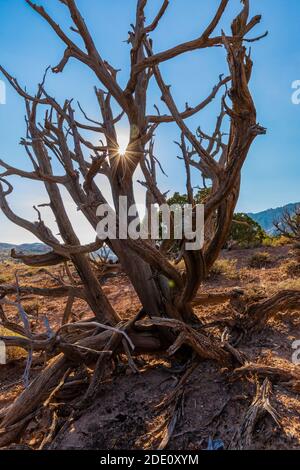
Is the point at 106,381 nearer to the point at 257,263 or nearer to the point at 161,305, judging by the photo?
the point at 161,305

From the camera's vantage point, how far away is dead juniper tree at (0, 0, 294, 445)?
8.45ft

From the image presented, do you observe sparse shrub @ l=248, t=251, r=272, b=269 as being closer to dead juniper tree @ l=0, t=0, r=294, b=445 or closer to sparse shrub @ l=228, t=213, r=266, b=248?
sparse shrub @ l=228, t=213, r=266, b=248

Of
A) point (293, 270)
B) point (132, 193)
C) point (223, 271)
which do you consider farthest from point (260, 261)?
point (132, 193)

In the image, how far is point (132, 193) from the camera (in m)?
3.70

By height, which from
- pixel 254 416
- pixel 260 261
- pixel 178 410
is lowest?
pixel 178 410

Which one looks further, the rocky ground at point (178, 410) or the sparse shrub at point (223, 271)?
the sparse shrub at point (223, 271)

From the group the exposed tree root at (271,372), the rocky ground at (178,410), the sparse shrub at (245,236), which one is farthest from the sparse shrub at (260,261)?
the exposed tree root at (271,372)

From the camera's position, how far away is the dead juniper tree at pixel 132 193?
8.45 feet

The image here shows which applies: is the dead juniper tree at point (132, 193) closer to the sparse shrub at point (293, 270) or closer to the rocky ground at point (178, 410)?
the rocky ground at point (178, 410)

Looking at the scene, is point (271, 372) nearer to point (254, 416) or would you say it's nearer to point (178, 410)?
point (254, 416)

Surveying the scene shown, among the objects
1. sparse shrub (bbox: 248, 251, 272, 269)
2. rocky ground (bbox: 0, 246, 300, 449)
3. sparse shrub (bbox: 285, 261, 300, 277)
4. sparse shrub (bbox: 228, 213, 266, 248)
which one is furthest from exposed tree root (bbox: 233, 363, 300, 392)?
sparse shrub (bbox: 228, 213, 266, 248)

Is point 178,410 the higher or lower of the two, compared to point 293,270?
lower

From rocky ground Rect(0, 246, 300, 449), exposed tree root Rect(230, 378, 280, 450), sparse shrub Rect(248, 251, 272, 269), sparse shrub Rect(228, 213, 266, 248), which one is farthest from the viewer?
sparse shrub Rect(228, 213, 266, 248)
